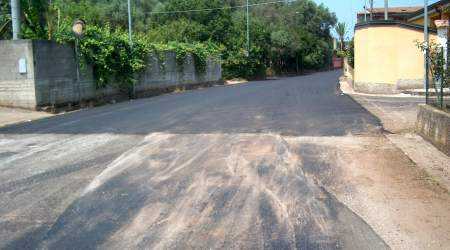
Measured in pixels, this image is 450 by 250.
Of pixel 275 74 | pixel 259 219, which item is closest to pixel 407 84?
pixel 259 219

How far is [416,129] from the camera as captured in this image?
44.7 ft

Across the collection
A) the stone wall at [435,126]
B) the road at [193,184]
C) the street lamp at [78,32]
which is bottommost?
the road at [193,184]

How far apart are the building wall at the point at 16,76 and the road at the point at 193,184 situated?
240 inches

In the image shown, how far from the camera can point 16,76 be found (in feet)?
69.4

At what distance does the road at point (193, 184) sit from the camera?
6.10 metres

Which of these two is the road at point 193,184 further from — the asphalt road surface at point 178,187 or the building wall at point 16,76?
the building wall at point 16,76

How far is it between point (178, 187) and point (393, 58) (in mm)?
20171

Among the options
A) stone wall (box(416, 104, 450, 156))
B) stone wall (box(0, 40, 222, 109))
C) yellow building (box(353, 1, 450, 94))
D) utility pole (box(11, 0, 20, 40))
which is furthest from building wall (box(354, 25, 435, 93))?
utility pole (box(11, 0, 20, 40))

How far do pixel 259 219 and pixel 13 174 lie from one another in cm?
458

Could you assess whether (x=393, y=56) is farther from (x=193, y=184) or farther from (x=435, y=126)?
(x=193, y=184)

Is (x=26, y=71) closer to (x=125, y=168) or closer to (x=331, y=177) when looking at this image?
(x=125, y=168)

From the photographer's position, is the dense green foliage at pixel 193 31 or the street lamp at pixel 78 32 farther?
the dense green foliage at pixel 193 31

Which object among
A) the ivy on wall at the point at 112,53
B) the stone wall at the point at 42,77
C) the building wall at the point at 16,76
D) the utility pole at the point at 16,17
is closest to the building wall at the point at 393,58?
the ivy on wall at the point at 112,53

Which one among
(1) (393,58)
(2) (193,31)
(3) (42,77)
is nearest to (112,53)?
(3) (42,77)
